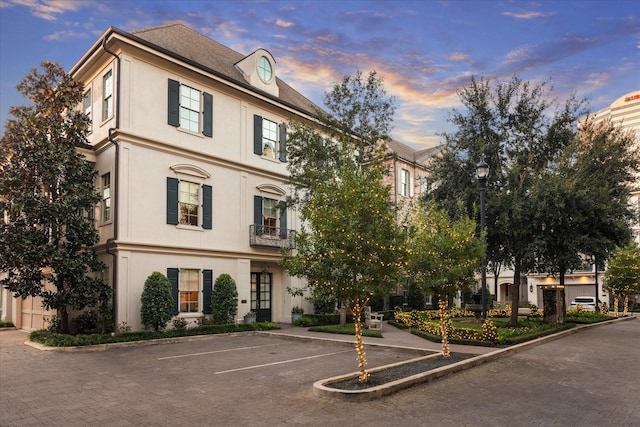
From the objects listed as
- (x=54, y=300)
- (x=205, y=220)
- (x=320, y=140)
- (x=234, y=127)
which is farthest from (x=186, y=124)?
(x=54, y=300)

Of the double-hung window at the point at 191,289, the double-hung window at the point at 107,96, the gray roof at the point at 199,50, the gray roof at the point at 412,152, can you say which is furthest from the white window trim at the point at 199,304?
the gray roof at the point at 412,152

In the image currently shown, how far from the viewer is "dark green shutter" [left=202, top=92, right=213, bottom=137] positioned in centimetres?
2112

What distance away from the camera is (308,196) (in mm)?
23016

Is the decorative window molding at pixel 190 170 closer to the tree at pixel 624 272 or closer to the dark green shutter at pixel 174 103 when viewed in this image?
the dark green shutter at pixel 174 103

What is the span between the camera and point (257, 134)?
23.6 meters

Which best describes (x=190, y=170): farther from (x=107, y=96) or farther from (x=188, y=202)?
(x=107, y=96)

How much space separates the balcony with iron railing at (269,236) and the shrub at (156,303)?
18.3 ft

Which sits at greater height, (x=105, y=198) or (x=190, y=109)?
(x=190, y=109)

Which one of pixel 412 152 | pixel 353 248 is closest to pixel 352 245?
pixel 353 248

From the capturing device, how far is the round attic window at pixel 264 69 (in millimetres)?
24528

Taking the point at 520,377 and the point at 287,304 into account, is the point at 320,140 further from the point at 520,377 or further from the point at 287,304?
the point at 520,377

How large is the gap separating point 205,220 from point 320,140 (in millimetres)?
6480

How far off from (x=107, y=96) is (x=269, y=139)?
7833mm

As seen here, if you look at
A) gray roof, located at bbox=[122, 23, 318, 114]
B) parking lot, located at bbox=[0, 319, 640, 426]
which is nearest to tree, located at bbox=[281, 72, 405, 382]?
parking lot, located at bbox=[0, 319, 640, 426]
